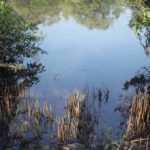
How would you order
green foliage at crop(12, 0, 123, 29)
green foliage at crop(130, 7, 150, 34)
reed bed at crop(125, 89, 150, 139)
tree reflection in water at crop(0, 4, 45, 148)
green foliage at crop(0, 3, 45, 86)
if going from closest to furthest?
reed bed at crop(125, 89, 150, 139)
green foliage at crop(130, 7, 150, 34)
tree reflection in water at crop(0, 4, 45, 148)
green foliage at crop(0, 3, 45, 86)
green foliage at crop(12, 0, 123, 29)

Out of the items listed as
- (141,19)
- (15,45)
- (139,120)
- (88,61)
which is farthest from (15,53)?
(139,120)

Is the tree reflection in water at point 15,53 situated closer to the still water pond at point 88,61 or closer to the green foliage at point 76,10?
the still water pond at point 88,61

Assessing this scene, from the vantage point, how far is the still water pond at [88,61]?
18.6 metres

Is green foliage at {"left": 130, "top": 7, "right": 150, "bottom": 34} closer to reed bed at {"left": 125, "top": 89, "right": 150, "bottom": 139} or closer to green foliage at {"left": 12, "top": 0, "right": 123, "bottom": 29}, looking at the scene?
reed bed at {"left": 125, "top": 89, "right": 150, "bottom": 139}

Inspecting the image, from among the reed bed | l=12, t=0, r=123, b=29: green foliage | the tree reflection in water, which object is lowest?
the reed bed

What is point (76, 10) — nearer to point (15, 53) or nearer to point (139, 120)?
point (15, 53)

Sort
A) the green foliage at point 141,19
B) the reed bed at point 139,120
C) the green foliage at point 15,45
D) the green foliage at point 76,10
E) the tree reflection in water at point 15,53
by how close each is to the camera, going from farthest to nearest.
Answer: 1. the green foliage at point 76,10
2. the green foliage at point 15,45
3. the tree reflection in water at point 15,53
4. the green foliage at point 141,19
5. the reed bed at point 139,120

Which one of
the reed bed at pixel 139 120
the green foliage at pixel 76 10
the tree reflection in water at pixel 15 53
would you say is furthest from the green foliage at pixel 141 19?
the green foliage at pixel 76 10

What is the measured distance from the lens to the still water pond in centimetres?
1862

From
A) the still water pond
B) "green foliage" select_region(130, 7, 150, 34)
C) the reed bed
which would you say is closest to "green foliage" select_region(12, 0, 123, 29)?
the still water pond

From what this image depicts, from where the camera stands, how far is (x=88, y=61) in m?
24.2

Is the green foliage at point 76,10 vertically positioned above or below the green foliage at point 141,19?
above

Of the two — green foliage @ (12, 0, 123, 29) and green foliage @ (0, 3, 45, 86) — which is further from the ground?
green foliage @ (12, 0, 123, 29)

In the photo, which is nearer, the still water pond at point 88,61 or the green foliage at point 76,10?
the still water pond at point 88,61
